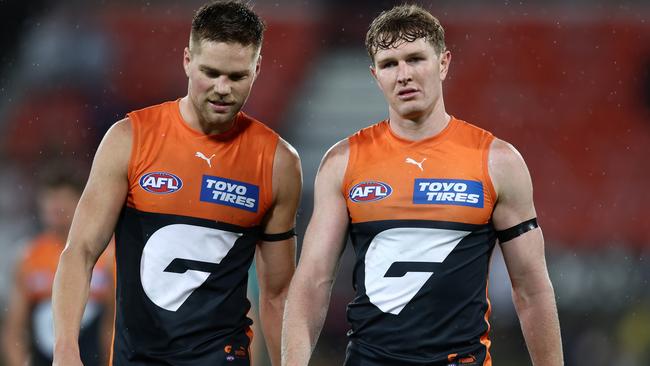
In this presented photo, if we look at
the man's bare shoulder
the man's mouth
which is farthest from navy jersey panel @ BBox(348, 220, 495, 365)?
the man's mouth

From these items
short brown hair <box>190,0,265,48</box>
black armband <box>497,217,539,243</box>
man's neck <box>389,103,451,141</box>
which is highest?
short brown hair <box>190,0,265,48</box>

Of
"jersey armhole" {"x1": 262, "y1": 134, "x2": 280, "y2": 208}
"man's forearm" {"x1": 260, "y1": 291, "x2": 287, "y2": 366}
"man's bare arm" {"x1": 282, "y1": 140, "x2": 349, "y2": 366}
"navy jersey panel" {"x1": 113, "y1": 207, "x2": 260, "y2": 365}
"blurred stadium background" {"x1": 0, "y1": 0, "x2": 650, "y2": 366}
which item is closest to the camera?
"man's bare arm" {"x1": 282, "y1": 140, "x2": 349, "y2": 366}

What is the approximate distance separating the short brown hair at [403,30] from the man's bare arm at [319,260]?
0.39m

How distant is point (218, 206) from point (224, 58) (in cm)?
51

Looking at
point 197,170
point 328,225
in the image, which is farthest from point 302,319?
point 197,170

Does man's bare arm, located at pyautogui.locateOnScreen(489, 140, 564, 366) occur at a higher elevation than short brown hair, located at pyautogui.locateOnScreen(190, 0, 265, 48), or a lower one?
lower

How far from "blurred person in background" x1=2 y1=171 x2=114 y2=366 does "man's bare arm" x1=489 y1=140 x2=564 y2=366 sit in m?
3.16

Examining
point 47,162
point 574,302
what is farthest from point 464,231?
point 47,162

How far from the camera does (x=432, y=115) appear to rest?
11.2 feet

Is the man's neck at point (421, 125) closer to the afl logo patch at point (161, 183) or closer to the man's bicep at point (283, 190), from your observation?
the man's bicep at point (283, 190)

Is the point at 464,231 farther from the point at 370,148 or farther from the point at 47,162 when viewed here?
the point at 47,162

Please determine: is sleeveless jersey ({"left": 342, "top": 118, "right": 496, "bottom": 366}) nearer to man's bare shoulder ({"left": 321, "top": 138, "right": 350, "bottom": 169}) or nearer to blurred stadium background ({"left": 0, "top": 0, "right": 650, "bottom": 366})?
man's bare shoulder ({"left": 321, "top": 138, "right": 350, "bottom": 169})

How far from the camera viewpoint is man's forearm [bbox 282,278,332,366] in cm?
328

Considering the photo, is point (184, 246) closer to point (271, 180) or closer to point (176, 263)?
point (176, 263)
